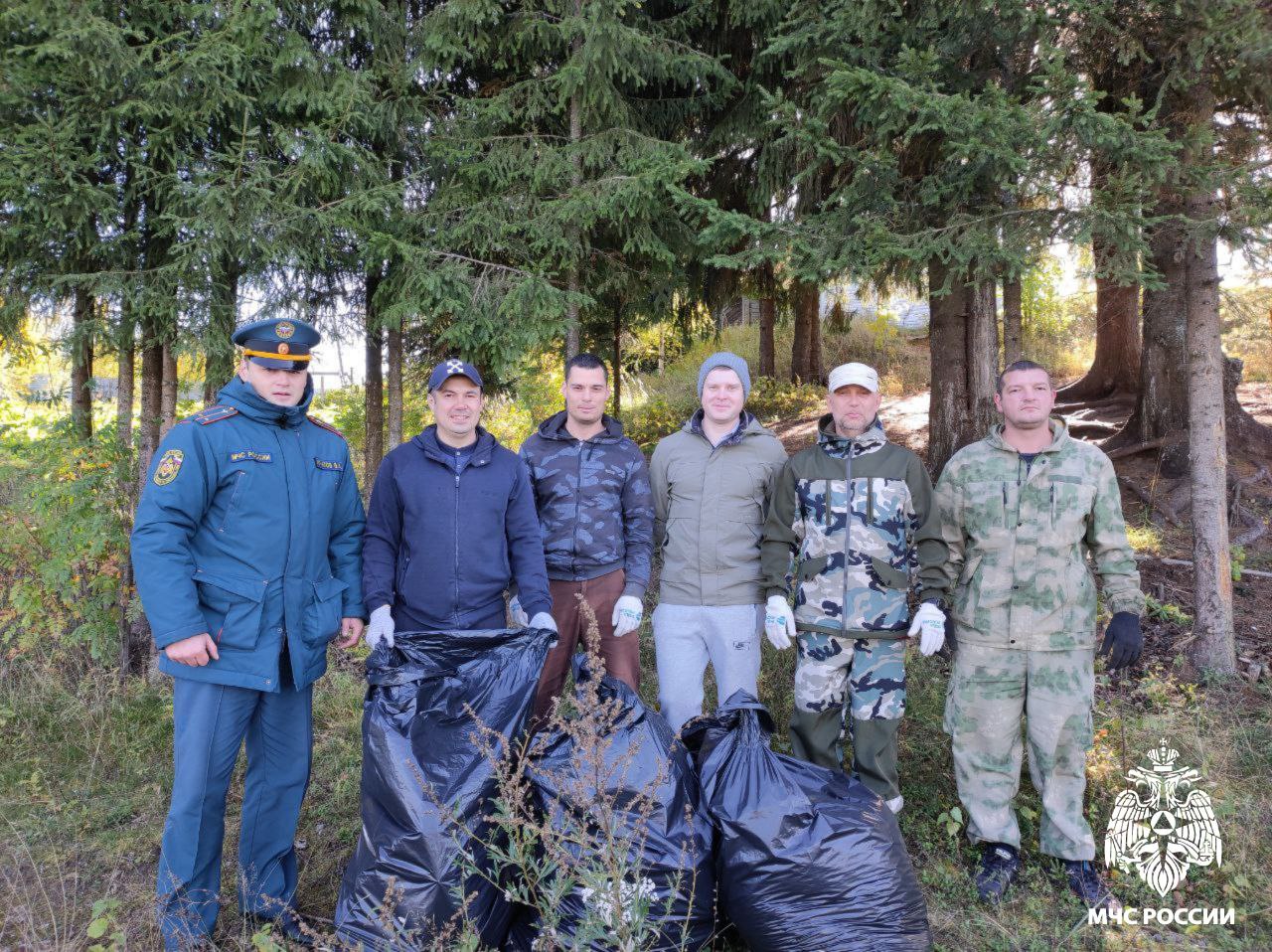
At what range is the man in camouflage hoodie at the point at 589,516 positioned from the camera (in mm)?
3410

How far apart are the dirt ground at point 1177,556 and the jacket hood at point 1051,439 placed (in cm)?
216

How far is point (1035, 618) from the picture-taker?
10.0 ft

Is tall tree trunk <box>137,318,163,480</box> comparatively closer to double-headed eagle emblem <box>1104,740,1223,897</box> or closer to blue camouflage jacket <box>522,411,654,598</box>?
blue camouflage jacket <box>522,411,654,598</box>

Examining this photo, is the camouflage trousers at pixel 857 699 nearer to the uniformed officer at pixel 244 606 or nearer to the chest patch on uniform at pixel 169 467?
the uniformed officer at pixel 244 606

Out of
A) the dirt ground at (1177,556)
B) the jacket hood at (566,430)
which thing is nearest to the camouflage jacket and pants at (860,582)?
the jacket hood at (566,430)

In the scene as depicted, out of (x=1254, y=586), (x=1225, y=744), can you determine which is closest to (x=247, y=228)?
(x=1225, y=744)

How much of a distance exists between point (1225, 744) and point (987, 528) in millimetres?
1821

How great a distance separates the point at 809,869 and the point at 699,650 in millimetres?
1195

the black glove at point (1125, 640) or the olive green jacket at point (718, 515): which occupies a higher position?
the olive green jacket at point (718, 515)

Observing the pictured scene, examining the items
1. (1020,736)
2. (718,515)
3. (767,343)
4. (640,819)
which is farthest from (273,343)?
(767,343)

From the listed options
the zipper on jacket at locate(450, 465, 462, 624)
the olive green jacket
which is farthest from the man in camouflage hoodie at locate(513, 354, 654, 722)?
the zipper on jacket at locate(450, 465, 462, 624)

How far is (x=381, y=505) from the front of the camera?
3.06 m

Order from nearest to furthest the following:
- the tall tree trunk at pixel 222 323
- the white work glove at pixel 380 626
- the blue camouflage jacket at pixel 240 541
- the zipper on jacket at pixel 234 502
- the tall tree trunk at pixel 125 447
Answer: the blue camouflage jacket at pixel 240 541 < the zipper on jacket at pixel 234 502 < the white work glove at pixel 380 626 < the tall tree trunk at pixel 222 323 < the tall tree trunk at pixel 125 447

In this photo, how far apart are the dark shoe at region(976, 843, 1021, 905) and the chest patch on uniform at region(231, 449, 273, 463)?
3.15 meters
